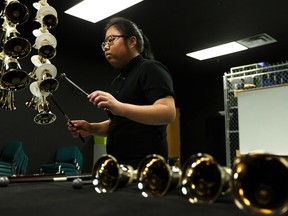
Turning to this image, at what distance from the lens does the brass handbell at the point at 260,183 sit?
1.43 ft

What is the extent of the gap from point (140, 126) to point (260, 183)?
974 mm

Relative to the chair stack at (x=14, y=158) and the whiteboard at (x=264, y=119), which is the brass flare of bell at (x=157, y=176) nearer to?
the whiteboard at (x=264, y=119)

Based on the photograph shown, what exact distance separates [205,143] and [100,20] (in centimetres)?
444

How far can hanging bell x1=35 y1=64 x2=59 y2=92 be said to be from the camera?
4.92ft

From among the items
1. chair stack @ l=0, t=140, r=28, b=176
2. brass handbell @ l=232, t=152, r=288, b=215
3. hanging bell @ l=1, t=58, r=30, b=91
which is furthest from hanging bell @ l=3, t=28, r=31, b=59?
chair stack @ l=0, t=140, r=28, b=176

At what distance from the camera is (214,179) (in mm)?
566

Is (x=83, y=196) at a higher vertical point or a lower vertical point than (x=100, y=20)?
lower

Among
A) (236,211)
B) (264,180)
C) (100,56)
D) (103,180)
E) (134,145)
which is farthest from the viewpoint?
(100,56)

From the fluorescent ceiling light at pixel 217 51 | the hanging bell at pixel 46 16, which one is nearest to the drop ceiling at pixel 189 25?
the fluorescent ceiling light at pixel 217 51

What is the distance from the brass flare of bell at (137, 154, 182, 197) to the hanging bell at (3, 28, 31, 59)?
961mm

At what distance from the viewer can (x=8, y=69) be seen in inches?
55.1

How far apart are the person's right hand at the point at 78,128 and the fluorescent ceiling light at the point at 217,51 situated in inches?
178

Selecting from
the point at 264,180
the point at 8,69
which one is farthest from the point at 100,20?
the point at 264,180

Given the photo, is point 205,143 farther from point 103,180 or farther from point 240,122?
point 103,180
